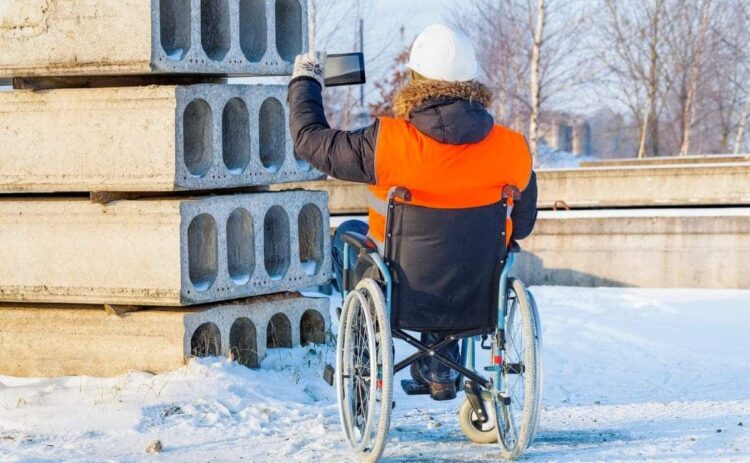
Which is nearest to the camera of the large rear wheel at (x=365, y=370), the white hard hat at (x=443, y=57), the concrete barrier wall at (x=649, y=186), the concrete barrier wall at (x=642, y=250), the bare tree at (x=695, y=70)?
the large rear wheel at (x=365, y=370)

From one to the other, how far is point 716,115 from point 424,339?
97.5 feet

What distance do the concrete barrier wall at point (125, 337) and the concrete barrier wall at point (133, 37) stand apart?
1.26 m

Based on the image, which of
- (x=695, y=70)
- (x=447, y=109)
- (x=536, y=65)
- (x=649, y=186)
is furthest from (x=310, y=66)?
(x=695, y=70)

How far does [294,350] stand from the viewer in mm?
7211

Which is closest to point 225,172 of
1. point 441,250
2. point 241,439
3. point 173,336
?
point 173,336

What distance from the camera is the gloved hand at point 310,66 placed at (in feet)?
→ 17.1

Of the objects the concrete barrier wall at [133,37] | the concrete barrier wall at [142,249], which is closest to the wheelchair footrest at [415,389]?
the concrete barrier wall at [142,249]

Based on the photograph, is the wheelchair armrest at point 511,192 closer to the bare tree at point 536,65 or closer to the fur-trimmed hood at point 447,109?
the fur-trimmed hood at point 447,109

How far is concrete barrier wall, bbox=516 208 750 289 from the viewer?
36.7 feet

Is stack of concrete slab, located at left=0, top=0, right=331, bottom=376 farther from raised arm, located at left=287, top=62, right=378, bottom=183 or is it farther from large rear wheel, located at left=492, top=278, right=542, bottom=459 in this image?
large rear wheel, located at left=492, top=278, right=542, bottom=459

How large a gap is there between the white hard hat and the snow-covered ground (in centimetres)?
154

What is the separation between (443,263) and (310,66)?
99cm

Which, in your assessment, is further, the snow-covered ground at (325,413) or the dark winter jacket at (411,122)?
the snow-covered ground at (325,413)

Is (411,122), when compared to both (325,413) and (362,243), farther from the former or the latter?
(325,413)
